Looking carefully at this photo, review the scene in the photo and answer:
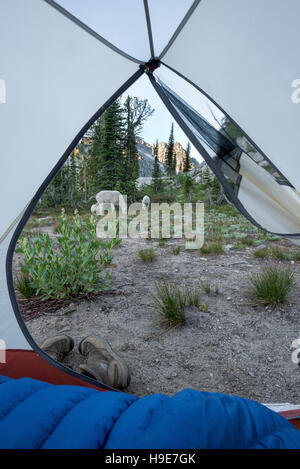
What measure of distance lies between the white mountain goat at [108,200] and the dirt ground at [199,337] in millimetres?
4219

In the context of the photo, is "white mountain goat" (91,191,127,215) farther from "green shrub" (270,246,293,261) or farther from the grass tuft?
"green shrub" (270,246,293,261)

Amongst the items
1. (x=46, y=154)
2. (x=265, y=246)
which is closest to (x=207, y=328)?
(x=46, y=154)

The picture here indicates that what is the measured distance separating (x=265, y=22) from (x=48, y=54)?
961 millimetres

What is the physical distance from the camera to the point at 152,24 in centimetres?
133

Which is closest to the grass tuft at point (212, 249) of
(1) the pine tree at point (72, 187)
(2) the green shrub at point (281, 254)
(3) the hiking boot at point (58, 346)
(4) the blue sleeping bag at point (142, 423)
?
(2) the green shrub at point (281, 254)

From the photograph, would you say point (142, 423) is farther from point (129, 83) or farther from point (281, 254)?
point (281, 254)

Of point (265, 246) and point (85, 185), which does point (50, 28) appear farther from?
point (85, 185)

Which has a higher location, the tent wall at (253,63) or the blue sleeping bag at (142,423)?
the tent wall at (253,63)

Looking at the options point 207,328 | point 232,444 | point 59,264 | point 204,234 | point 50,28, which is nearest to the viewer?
point 232,444

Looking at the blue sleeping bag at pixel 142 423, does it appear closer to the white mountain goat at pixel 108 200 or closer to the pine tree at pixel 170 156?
the white mountain goat at pixel 108 200

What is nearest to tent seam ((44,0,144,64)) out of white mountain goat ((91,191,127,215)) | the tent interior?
the tent interior

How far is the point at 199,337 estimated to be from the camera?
1625 millimetres

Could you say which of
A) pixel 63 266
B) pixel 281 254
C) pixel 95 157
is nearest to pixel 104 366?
pixel 63 266

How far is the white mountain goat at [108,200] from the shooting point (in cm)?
652
